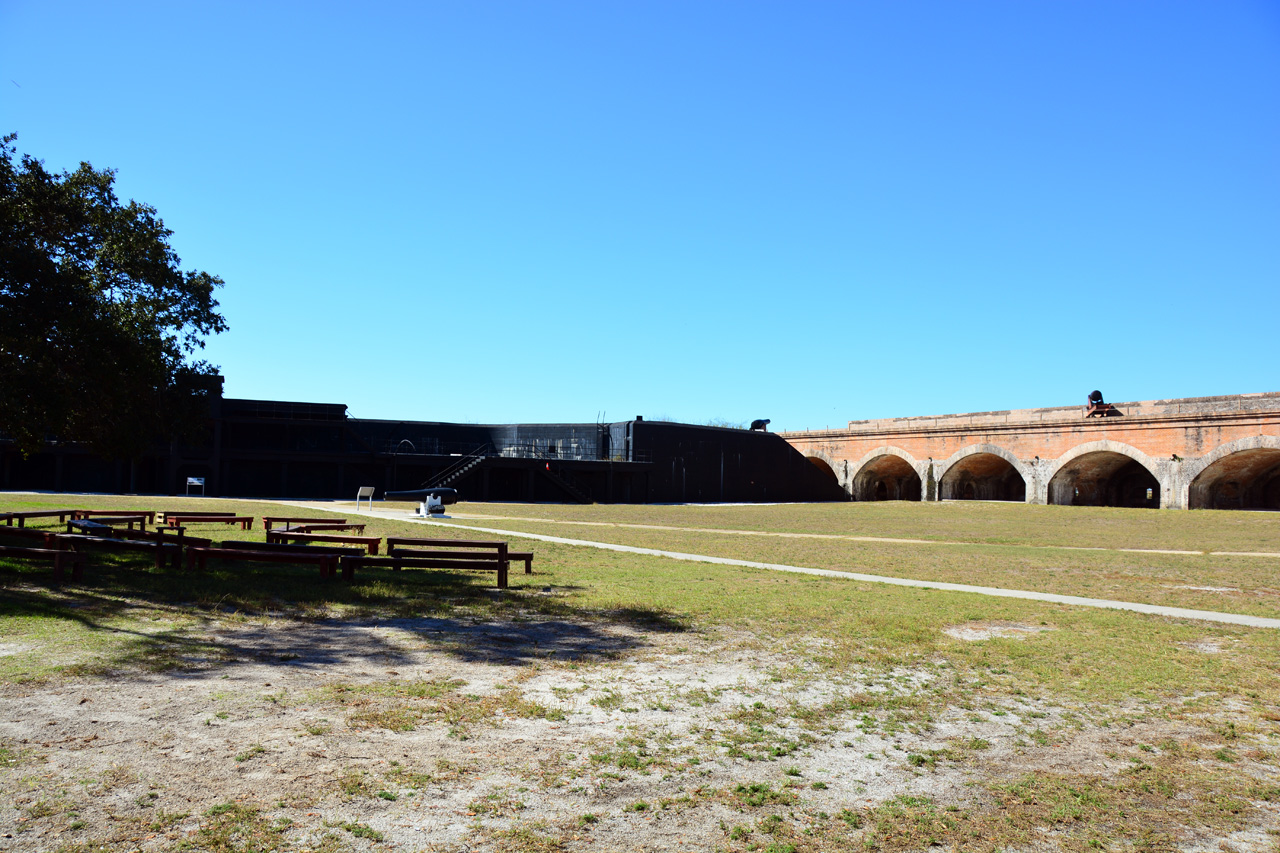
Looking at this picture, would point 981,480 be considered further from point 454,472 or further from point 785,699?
point 785,699

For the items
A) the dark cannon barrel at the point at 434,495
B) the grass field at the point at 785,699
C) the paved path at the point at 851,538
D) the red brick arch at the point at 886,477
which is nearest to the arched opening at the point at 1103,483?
the red brick arch at the point at 886,477

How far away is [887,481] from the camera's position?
67.8 meters

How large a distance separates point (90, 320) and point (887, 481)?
6184cm

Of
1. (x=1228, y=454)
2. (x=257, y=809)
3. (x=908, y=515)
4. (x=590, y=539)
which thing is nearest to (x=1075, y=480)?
(x=1228, y=454)

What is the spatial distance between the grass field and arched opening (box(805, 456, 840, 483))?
4961 cm

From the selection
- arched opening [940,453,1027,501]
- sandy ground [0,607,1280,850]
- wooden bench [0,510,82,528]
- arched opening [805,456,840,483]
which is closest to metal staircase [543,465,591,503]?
arched opening [805,456,840,483]

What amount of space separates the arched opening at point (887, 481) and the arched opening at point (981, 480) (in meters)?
4.42

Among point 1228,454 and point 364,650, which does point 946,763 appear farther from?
point 1228,454

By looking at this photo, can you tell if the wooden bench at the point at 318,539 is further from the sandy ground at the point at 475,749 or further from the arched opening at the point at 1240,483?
the arched opening at the point at 1240,483

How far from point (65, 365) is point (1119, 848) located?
15.3 metres

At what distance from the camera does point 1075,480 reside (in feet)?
167

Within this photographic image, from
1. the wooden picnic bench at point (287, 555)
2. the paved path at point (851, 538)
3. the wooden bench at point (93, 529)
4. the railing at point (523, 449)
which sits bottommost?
the paved path at point (851, 538)

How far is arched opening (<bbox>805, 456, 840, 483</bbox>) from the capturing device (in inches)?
2586

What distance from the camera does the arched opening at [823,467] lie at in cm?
6569
